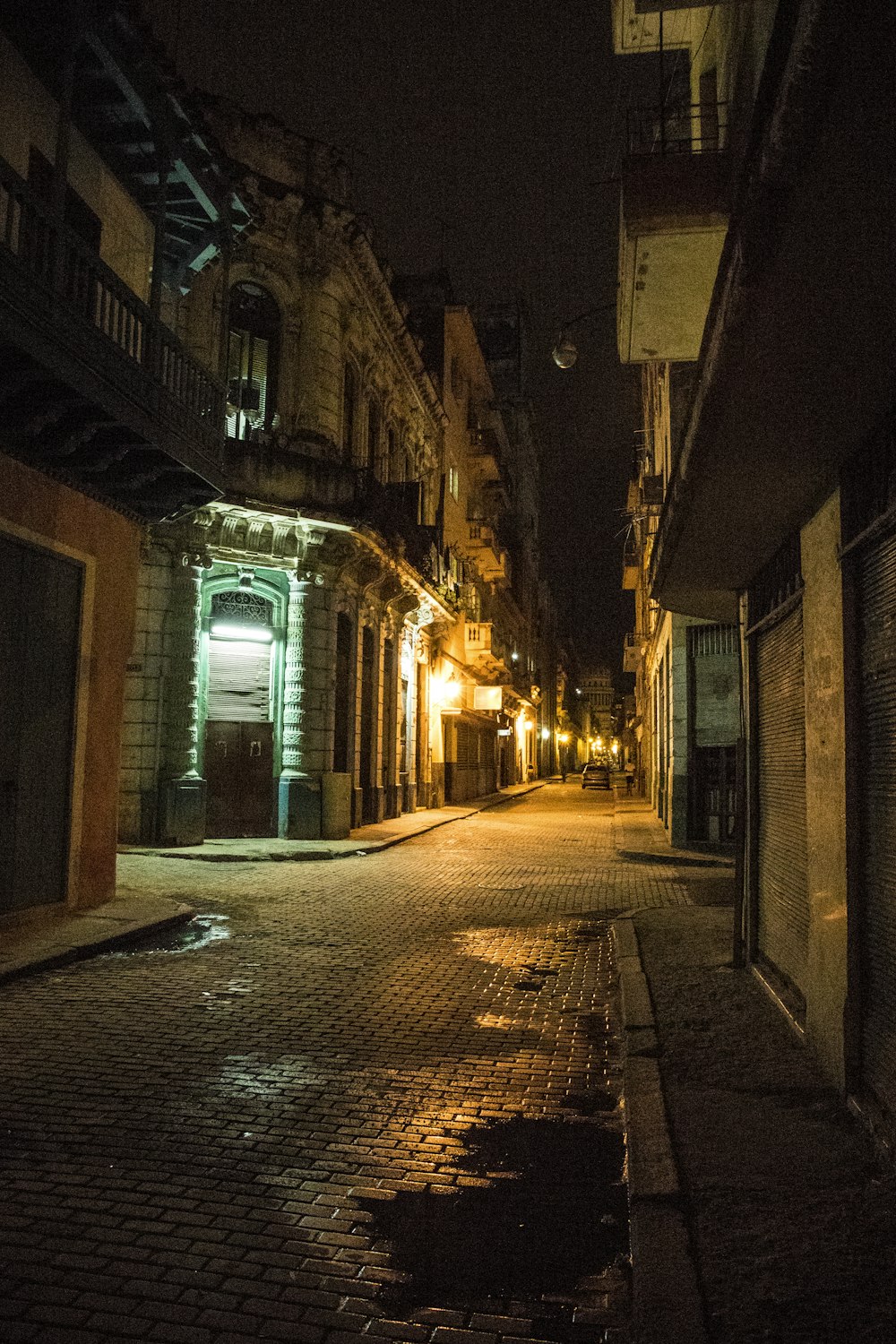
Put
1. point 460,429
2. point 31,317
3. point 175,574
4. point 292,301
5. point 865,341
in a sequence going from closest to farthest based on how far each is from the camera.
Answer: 1. point 865,341
2. point 31,317
3. point 175,574
4. point 292,301
5. point 460,429

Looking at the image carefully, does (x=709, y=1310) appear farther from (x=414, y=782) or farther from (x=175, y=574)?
(x=414, y=782)

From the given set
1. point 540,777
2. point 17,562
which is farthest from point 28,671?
point 540,777

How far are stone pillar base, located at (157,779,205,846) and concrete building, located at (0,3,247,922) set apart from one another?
239 inches

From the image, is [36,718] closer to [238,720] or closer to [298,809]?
[238,720]

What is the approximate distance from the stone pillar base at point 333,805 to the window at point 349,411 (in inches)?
312

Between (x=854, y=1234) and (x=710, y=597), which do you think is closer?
(x=854, y=1234)

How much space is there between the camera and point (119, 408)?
9.20m

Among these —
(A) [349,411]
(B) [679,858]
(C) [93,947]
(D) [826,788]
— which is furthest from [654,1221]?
(A) [349,411]

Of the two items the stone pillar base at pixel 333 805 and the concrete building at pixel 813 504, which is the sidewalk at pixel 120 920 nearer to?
the stone pillar base at pixel 333 805

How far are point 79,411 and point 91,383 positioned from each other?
515 millimetres

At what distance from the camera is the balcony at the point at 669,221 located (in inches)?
339

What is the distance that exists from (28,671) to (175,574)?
889cm

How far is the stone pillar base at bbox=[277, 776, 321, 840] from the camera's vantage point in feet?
61.7

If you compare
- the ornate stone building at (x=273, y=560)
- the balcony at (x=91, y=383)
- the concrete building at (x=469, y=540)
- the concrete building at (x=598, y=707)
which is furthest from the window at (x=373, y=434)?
the concrete building at (x=598, y=707)
